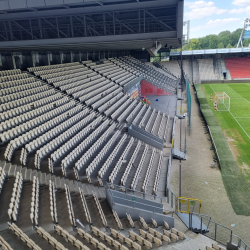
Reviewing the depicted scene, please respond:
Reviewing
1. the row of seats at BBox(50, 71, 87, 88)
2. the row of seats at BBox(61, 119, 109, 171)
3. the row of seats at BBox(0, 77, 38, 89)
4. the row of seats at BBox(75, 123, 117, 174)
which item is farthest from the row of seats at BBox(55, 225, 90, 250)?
the row of seats at BBox(50, 71, 87, 88)

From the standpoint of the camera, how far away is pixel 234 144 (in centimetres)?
1730

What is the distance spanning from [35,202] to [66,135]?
4.96 meters


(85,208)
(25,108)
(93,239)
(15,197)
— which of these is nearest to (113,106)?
(25,108)

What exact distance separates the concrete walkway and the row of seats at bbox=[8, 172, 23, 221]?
7.33m

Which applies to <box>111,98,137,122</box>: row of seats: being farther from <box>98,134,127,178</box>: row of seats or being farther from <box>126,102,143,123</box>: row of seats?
<box>98,134,127,178</box>: row of seats

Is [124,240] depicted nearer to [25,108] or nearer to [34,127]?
[34,127]

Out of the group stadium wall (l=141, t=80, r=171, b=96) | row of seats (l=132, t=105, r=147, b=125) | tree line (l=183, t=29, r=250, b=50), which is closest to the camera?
row of seats (l=132, t=105, r=147, b=125)

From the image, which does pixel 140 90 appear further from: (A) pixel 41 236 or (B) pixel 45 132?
(A) pixel 41 236

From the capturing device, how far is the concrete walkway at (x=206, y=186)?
30.9 feet

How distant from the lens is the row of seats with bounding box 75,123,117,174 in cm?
1002

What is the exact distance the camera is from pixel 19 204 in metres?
6.99

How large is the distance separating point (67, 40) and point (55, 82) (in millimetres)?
3149

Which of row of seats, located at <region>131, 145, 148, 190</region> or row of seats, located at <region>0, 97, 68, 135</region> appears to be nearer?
row of seats, located at <region>131, 145, 148, 190</region>

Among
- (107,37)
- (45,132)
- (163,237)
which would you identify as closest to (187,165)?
(163,237)
